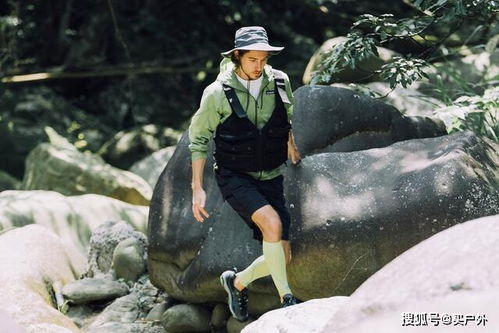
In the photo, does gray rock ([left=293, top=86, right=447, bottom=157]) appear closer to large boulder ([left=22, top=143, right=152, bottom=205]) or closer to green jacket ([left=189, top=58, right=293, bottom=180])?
green jacket ([left=189, top=58, right=293, bottom=180])

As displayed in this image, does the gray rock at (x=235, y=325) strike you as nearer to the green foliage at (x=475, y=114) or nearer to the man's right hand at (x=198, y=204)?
the man's right hand at (x=198, y=204)

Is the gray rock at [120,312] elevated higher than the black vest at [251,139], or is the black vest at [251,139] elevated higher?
the black vest at [251,139]

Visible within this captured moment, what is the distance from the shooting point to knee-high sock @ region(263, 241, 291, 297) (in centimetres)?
502

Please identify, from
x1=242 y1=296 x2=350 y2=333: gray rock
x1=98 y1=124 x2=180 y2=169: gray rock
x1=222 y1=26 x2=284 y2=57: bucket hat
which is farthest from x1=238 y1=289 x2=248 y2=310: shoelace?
x1=98 y1=124 x2=180 y2=169: gray rock

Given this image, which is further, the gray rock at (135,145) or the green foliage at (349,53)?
the gray rock at (135,145)

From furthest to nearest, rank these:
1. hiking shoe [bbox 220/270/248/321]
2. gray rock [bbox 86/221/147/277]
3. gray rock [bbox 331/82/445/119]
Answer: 1. gray rock [bbox 331/82/445/119]
2. gray rock [bbox 86/221/147/277]
3. hiking shoe [bbox 220/270/248/321]

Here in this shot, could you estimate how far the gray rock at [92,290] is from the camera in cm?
640

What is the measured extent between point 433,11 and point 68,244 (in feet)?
11.8

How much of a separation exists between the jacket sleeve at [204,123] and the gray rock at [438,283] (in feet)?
6.23

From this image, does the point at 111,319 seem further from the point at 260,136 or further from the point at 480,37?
the point at 480,37

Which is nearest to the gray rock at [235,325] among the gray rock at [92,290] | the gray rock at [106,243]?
the gray rock at [92,290]

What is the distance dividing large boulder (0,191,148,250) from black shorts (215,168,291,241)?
270 centimetres

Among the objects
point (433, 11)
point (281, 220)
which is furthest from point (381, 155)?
point (433, 11)

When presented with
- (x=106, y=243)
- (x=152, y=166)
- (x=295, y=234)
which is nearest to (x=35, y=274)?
(x=106, y=243)
